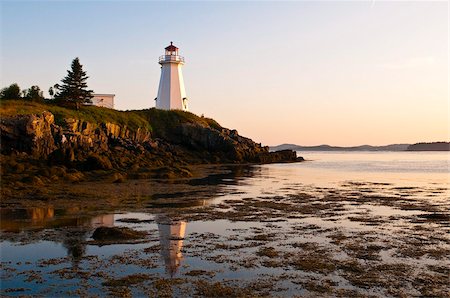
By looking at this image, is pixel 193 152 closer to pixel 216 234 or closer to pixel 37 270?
pixel 216 234

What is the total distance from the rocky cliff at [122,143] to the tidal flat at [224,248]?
47.5ft

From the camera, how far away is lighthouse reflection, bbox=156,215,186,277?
10.0m

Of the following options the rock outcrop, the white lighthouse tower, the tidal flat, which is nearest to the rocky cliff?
the rock outcrop

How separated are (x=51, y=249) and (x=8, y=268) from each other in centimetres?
169

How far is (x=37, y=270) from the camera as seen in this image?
935 centimetres

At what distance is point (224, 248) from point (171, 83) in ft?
223

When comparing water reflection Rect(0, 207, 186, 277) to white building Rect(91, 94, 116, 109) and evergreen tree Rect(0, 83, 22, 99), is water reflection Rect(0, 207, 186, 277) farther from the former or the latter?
white building Rect(91, 94, 116, 109)

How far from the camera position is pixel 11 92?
51719 mm

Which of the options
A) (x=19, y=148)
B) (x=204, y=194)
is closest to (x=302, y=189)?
(x=204, y=194)

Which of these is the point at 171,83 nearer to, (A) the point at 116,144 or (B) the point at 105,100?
(B) the point at 105,100

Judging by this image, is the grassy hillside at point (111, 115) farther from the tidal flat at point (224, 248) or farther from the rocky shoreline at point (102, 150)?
the tidal flat at point (224, 248)

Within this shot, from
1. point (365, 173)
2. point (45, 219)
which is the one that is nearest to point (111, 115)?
point (365, 173)

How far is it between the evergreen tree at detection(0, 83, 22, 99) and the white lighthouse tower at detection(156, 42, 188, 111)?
29146 millimetres

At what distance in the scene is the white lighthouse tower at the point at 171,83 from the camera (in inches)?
3036
